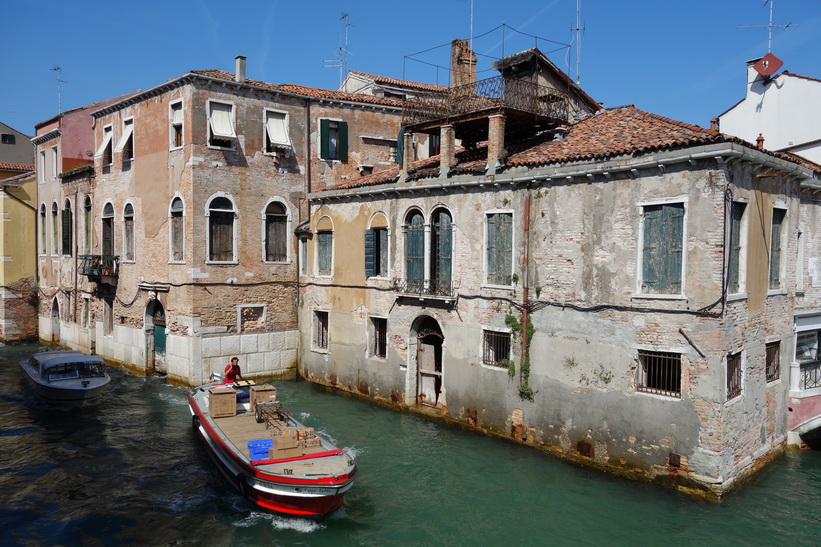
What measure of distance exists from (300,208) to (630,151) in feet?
43.4

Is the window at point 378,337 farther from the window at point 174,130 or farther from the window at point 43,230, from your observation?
the window at point 43,230

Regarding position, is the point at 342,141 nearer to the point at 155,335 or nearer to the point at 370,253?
the point at 370,253

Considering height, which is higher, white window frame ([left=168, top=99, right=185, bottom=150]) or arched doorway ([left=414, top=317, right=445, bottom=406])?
white window frame ([left=168, top=99, right=185, bottom=150])

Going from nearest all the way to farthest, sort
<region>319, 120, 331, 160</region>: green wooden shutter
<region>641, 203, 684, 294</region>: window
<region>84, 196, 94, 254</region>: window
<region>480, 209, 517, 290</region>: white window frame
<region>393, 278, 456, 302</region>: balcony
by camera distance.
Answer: <region>641, 203, 684, 294</region>: window < <region>480, 209, 517, 290</region>: white window frame < <region>393, 278, 456, 302</region>: balcony < <region>319, 120, 331, 160</region>: green wooden shutter < <region>84, 196, 94, 254</region>: window

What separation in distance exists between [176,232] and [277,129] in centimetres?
516

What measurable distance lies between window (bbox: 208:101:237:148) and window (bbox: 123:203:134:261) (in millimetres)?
5723

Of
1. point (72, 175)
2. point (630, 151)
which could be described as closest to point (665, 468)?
point (630, 151)

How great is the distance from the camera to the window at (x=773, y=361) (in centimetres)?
1497

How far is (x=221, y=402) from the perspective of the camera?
47.3ft

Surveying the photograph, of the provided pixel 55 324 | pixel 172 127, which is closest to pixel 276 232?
pixel 172 127

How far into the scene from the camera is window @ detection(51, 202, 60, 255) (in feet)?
99.7

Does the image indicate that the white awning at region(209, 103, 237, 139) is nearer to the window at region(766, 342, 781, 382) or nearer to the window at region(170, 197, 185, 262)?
the window at region(170, 197, 185, 262)

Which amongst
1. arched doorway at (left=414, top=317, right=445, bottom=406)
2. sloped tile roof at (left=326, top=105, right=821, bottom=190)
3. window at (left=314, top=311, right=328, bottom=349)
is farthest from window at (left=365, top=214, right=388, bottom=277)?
window at (left=314, top=311, right=328, bottom=349)

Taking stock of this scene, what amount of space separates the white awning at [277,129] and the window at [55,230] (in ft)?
49.6
